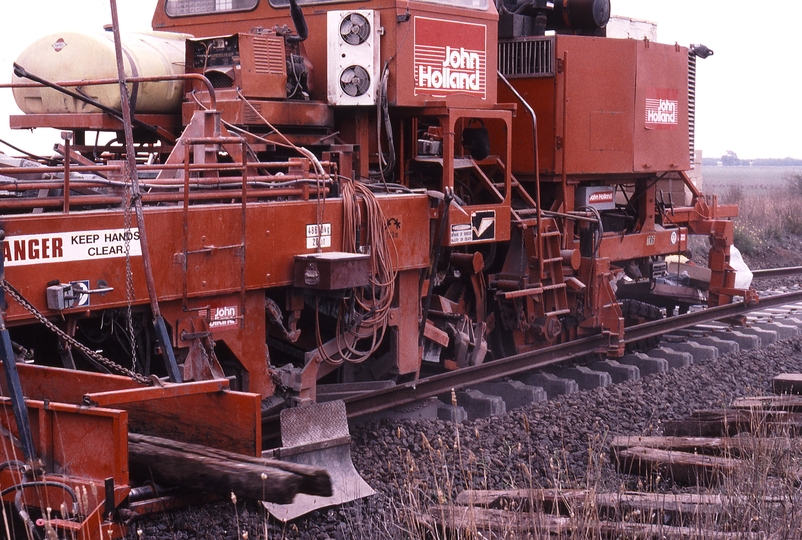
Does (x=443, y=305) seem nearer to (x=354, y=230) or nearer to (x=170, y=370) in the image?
(x=354, y=230)

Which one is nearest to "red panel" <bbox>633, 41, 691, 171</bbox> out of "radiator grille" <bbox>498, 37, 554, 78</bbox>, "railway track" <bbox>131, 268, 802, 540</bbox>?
"radiator grille" <bbox>498, 37, 554, 78</bbox>

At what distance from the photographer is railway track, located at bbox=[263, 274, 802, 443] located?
7.96 meters

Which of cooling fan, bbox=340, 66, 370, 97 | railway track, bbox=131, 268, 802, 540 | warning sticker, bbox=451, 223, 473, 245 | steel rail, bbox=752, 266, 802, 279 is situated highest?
cooling fan, bbox=340, 66, 370, 97

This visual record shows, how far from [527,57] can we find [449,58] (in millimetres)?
2101

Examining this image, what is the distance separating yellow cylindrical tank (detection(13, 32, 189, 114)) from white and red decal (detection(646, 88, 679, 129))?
215 inches

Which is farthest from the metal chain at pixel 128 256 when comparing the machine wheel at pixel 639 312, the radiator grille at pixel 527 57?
the machine wheel at pixel 639 312

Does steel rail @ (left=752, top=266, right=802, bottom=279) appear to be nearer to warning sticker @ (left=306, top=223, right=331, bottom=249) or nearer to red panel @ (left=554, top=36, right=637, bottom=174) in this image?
red panel @ (left=554, top=36, right=637, bottom=174)

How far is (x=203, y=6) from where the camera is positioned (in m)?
9.51

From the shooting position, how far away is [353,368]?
854cm

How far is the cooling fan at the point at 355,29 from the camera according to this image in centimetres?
813

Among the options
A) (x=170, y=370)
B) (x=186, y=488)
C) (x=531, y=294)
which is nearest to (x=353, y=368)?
(x=531, y=294)

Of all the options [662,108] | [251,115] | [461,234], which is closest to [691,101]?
[662,108]

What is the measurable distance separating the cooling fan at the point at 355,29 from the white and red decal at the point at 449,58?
0.43 metres

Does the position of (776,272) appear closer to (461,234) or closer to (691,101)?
(691,101)
